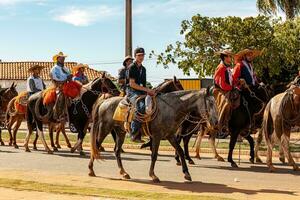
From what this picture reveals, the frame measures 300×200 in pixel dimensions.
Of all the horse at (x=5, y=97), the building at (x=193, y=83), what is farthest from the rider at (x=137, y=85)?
the building at (x=193, y=83)

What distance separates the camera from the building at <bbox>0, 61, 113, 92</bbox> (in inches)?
2643

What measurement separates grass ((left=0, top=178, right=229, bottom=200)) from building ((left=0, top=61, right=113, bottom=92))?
55.4 meters

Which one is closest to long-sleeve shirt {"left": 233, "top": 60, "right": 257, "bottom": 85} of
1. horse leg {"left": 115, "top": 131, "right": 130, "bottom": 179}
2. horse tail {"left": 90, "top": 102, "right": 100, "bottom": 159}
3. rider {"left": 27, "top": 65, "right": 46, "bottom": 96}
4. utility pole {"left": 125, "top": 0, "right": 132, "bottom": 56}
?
horse leg {"left": 115, "top": 131, "right": 130, "bottom": 179}

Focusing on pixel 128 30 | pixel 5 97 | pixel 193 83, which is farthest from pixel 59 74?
pixel 193 83

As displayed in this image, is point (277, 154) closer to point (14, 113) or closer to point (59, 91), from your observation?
point (59, 91)

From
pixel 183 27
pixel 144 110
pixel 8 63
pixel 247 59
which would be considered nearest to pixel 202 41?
pixel 183 27

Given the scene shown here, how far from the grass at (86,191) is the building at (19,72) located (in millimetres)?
55380

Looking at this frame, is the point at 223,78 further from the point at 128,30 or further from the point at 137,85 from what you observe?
the point at 128,30

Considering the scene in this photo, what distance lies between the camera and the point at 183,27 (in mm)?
28219

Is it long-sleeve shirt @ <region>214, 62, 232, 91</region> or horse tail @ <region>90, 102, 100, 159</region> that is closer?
horse tail @ <region>90, 102, 100, 159</region>

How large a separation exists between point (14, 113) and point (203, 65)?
10.4m

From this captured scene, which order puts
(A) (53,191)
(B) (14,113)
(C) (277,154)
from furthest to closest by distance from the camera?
1. (B) (14,113)
2. (C) (277,154)
3. (A) (53,191)

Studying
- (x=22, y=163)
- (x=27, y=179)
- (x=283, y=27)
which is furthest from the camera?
(x=283, y=27)

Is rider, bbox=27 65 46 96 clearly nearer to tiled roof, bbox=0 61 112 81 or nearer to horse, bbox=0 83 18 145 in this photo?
horse, bbox=0 83 18 145
